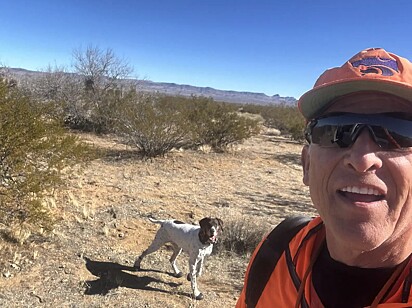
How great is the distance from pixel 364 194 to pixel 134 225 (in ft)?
19.7

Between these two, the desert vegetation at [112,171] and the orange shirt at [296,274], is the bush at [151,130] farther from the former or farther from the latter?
the orange shirt at [296,274]

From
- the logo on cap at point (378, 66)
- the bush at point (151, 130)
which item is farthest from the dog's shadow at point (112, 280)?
the bush at point (151, 130)

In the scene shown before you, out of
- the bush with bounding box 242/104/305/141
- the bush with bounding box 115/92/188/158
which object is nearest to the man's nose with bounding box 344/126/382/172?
the bush with bounding box 242/104/305/141

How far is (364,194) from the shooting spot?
112 centimetres

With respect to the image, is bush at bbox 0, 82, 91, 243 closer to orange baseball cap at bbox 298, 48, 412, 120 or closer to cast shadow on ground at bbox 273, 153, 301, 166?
orange baseball cap at bbox 298, 48, 412, 120

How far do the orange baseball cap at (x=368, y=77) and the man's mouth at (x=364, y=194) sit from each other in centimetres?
28

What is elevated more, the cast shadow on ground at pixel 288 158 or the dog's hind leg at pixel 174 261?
the cast shadow on ground at pixel 288 158

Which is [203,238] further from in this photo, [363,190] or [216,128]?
[216,128]

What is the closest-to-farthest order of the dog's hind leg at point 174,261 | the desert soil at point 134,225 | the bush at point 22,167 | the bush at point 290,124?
the desert soil at point 134,225 < the dog's hind leg at point 174,261 < the bush at point 22,167 < the bush at point 290,124

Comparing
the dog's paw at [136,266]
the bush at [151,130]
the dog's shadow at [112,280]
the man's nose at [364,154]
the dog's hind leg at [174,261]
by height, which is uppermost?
the man's nose at [364,154]

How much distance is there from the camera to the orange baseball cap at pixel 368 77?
110 centimetres

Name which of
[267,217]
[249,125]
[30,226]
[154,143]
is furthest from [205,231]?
[249,125]

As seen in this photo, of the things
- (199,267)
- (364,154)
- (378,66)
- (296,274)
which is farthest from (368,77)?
(199,267)

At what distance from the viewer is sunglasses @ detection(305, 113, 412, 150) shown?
111cm
